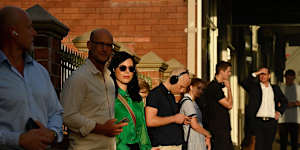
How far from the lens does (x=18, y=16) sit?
10.0ft

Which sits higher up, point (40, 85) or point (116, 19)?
point (116, 19)

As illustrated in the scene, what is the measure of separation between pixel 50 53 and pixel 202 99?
490 centimetres

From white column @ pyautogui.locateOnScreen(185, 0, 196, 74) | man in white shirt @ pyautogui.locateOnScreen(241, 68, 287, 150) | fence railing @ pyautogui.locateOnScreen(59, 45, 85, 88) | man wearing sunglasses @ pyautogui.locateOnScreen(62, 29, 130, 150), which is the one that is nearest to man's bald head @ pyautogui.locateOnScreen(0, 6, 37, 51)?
man wearing sunglasses @ pyautogui.locateOnScreen(62, 29, 130, 150)

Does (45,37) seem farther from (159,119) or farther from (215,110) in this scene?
(215,110)

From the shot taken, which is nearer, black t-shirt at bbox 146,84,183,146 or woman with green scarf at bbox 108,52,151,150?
woman with green scarf at bbox 108,52,151,150

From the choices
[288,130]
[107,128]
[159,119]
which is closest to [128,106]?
[107,128]

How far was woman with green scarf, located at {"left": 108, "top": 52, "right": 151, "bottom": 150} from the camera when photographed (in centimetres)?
512

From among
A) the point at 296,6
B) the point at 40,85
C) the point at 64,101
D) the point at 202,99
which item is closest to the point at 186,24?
the point at 202,99

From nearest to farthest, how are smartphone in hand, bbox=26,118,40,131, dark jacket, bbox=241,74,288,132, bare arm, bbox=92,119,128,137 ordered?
smartphone in hand, bbox=26,118,40,131
bare arm, bbox=92,119,128,137
dark jacket, bbox=241,74,288,132

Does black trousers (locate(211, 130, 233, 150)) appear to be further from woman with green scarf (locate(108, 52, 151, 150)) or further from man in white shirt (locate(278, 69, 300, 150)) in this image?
woman with green scarf (locate(108, 52, 151, 150))

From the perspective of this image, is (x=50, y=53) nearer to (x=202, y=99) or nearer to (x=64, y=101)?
(x=64, y=101)

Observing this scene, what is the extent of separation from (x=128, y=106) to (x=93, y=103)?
0.87 meters

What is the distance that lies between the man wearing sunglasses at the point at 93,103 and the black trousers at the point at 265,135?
24.8ft

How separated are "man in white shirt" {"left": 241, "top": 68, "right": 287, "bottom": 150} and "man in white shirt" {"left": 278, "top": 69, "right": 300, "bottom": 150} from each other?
134cm
